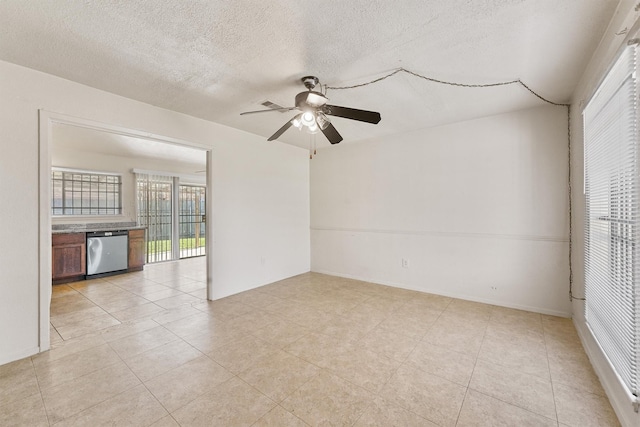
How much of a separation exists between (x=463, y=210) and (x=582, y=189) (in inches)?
49.8

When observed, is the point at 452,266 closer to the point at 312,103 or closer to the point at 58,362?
the point at 312,103

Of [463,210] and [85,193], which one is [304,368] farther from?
[85,193]

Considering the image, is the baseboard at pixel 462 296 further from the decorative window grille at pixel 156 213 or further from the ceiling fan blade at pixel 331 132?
the decorative window grille at pixel 156 213

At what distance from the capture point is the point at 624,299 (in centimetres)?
158

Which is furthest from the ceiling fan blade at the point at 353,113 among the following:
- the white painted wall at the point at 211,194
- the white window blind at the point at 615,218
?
the white painted wall at the point at 211,194

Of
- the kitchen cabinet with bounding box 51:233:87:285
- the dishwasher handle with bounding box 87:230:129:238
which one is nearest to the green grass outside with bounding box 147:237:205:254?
the dishwasher handle with bounding box 87:230:129:238

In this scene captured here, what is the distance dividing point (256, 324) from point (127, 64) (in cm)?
271

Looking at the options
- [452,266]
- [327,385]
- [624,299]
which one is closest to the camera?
[624,299]

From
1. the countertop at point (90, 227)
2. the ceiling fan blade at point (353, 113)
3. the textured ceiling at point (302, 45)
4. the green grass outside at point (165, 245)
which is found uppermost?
the textured ceiling at point (302, 45)

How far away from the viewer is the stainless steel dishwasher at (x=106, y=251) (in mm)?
4859

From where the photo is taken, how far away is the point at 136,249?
550cm

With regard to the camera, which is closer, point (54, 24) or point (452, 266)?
point (54, 24)

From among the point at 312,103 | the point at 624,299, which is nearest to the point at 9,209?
the point at 312,103

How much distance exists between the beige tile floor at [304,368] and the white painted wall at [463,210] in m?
0.45
